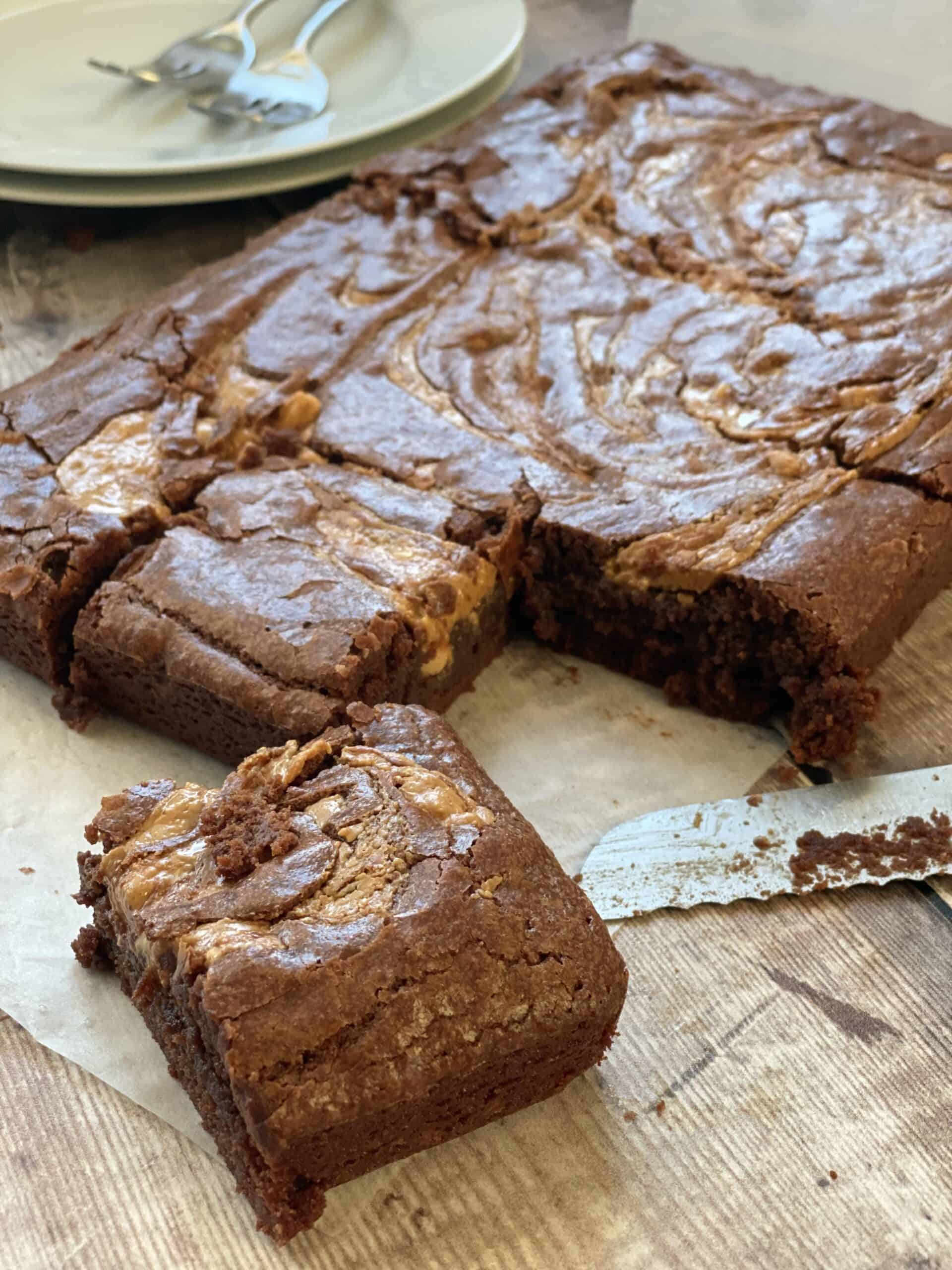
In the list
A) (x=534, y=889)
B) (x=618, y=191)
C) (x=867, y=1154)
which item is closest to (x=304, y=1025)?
(x=534, y=889)

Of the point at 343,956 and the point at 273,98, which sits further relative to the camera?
the point at 273,98


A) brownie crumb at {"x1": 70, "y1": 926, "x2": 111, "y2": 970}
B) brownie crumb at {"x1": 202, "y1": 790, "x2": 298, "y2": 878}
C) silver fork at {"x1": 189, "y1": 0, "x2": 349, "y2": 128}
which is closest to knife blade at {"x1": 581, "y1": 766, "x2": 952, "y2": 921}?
brownie crumb at {"x1": 202, "y1": 790, "x2": 298, "y2": 878}

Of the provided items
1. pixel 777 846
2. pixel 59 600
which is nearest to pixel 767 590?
pixel 777 846

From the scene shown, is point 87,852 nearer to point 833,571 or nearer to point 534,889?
point 534,889

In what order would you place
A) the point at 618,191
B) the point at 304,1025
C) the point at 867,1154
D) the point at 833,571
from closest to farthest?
1. the point at 304,1025
2. the point at 867,1154
3. the point at 833,571
4. the point at 618,191

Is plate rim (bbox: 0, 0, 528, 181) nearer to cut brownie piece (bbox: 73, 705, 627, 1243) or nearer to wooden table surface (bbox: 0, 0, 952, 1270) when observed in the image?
cut brownie piece (bbox: 73, 705, 627, 1243)

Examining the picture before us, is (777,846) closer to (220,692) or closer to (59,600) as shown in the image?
(220,692)
